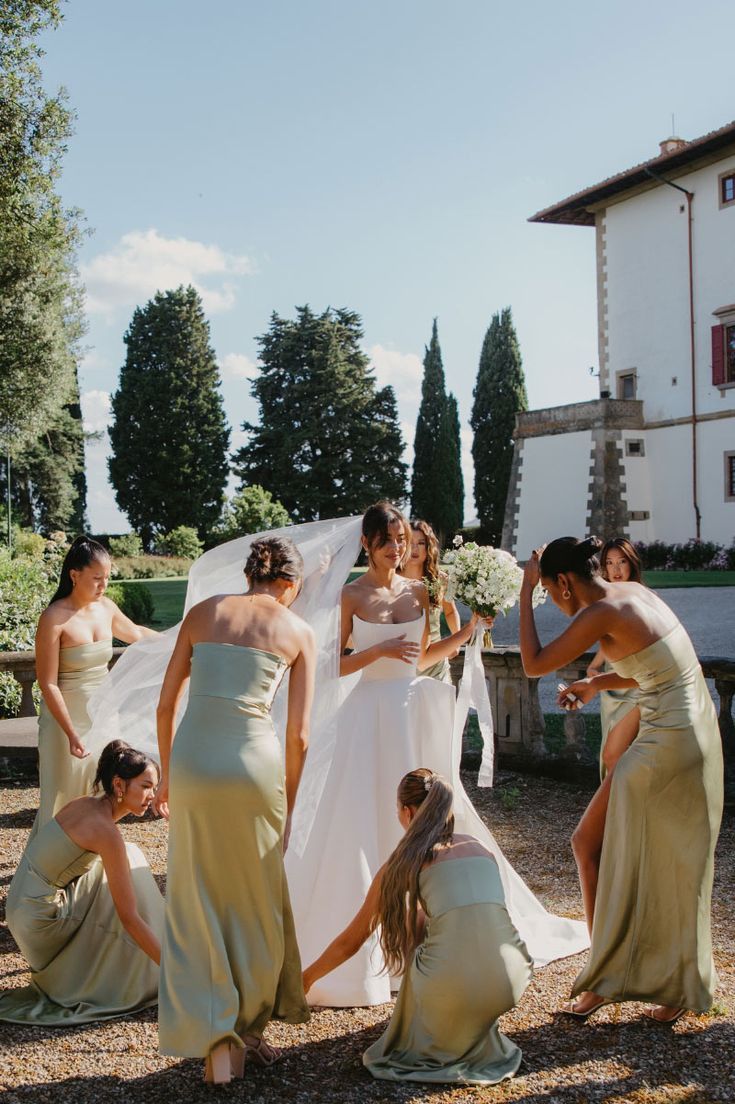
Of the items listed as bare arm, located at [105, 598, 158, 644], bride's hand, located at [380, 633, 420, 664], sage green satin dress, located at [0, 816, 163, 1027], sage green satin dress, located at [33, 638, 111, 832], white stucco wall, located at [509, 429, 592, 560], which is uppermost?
white stucco wall, located at [509, 429, 592, 560]

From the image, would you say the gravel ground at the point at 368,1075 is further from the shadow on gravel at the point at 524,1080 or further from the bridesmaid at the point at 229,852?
the bridesmaid at the point at 229,852

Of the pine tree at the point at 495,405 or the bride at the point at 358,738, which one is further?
the pine tree at the point at 495,405

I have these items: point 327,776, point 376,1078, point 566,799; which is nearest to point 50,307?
point 566,799

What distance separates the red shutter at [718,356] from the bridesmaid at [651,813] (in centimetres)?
2760

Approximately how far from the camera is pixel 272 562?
12.4ft

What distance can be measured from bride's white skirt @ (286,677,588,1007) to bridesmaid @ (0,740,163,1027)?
731 millimetres

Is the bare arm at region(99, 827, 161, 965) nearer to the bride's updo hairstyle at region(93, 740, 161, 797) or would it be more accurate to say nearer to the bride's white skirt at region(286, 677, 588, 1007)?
the bride's updo hairstyle at region(93, 740, 161, 797)

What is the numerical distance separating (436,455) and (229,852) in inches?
1728

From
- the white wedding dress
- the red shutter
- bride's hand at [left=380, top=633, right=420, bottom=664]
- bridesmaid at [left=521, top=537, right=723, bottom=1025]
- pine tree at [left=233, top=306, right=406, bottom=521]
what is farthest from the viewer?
pine tree at [left=233, top=306, right=406, bottom=521]

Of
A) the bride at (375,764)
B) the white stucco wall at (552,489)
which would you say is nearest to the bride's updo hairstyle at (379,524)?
the bride at (375,764)

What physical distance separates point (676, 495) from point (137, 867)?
28.4 meters

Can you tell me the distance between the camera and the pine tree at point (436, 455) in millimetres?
46625

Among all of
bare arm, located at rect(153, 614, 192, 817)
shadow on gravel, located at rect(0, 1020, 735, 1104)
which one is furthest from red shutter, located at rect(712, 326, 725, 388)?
bare arm, located at rect(153, 614, 192, 817)

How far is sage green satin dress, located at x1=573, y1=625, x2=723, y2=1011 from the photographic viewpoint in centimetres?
393
